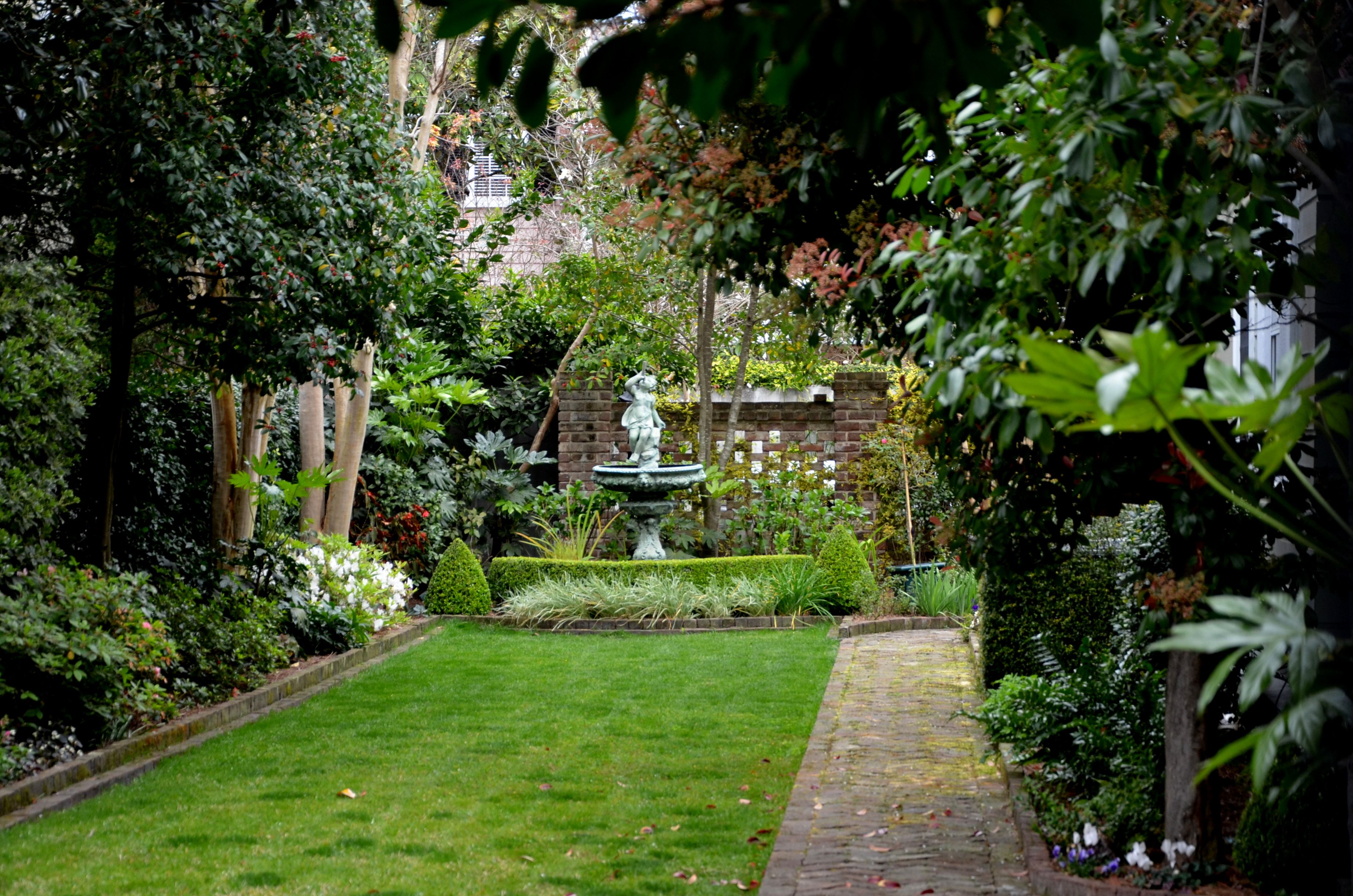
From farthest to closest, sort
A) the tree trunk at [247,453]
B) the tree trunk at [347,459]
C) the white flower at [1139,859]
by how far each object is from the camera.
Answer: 1. the tree trunk at [347,459]
2. the tree trunk at [247,453]
3. the white flower at [1139,859]

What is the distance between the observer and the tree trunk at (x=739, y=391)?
13.9 meters

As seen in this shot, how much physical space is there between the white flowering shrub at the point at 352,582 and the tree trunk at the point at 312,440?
0.40 meters

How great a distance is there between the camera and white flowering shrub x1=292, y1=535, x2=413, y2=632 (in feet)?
34.0

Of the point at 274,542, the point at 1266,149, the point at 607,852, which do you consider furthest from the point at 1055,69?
the point at 274,542

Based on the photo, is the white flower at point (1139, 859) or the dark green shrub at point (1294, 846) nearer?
the dark green shrub at point (1294, 846)

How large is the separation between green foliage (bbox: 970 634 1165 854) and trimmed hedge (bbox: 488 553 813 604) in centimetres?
665

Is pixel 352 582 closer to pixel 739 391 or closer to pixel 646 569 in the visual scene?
pixel 646 569

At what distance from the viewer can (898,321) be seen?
5438mm

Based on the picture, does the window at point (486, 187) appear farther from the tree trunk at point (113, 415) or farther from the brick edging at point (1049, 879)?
the brick edging at point (1049, 879)

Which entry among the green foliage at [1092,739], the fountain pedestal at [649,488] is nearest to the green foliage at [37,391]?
the green foliage at [1092,739]

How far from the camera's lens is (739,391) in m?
14.3

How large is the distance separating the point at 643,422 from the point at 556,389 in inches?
85.7

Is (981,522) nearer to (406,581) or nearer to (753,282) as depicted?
(753,282)

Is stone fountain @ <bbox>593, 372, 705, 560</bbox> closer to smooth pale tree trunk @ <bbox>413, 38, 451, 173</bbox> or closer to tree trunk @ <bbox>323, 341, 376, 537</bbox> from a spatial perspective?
tree trunk @ <bbox>323, 341, 376, 537</bbox>
